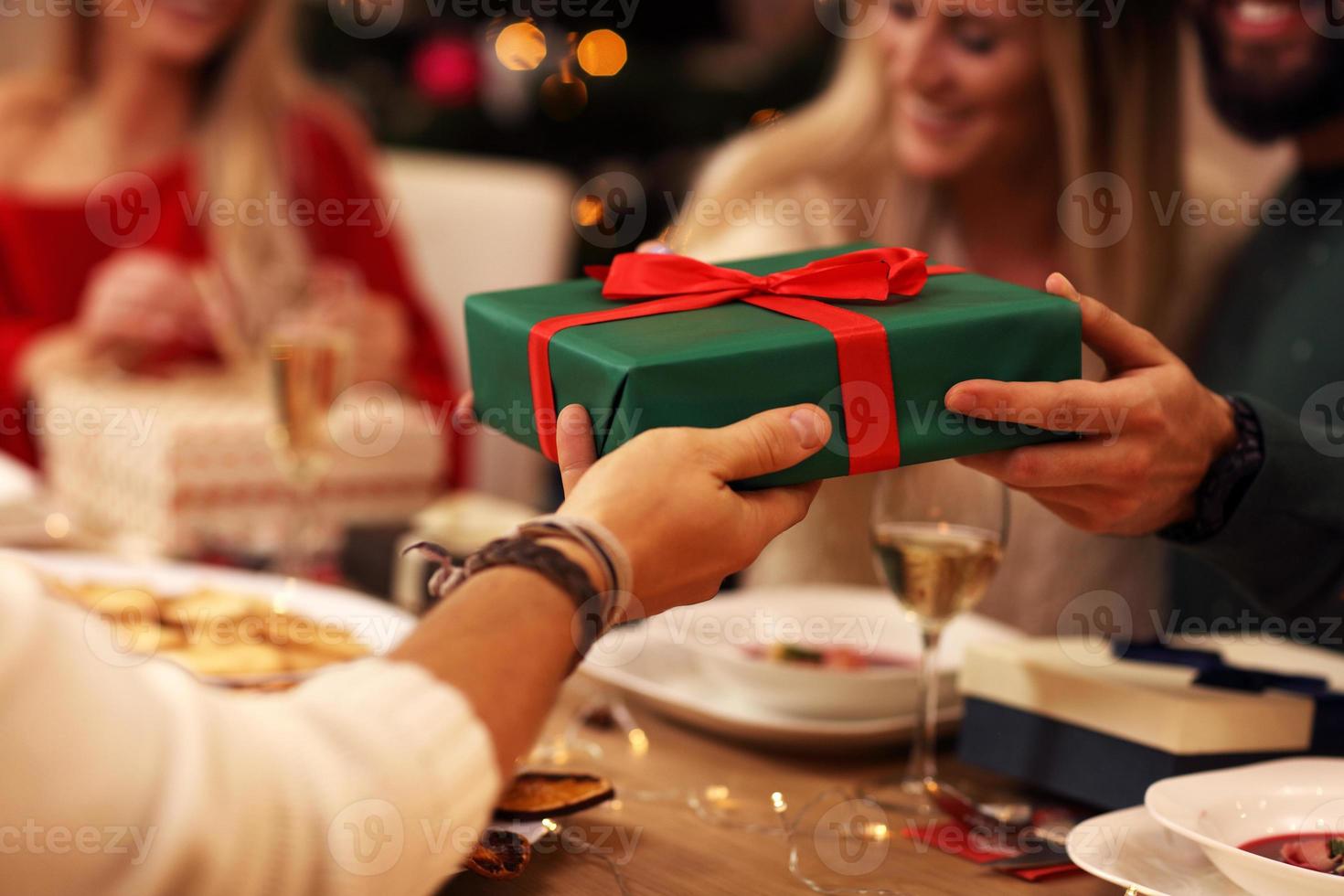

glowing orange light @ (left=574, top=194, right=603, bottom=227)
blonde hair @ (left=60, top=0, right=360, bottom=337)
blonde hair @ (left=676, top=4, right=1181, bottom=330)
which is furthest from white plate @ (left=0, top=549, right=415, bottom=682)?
glowing orange light @ (left=574, top=194, right=603, bottom=227)

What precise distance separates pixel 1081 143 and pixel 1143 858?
946mm

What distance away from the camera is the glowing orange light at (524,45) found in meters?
3.25

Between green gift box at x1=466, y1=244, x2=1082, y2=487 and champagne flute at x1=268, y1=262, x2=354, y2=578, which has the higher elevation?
green gift box at x1=466, y1=244, x2=1082, y2=487

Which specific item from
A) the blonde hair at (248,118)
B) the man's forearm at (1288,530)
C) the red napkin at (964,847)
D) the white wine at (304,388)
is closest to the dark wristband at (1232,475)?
the man's forearm at (1288,530)

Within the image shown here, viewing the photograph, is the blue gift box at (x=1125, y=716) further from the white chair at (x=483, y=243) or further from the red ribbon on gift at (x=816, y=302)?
the white chair at (x=483, y=243)

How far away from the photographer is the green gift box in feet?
2.20

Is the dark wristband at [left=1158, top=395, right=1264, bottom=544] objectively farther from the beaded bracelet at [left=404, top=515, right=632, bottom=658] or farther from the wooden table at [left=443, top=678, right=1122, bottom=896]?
the beaded bracelet at [left=404, top=515, right=632, bottom=658]

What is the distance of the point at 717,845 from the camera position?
2.48ft

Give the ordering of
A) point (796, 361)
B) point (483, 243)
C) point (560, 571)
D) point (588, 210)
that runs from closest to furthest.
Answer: point (560, 571), point (796, 361), point (483, 243), point (588, 210)

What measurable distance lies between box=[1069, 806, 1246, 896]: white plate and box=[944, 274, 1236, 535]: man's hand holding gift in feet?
0.62

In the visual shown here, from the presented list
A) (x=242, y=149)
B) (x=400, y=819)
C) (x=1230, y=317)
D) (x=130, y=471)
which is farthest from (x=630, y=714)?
(x=242, y=149)

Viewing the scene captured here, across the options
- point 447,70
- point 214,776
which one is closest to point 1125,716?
point 214,776

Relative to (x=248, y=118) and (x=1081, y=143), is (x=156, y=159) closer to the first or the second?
(x=248, y=118)

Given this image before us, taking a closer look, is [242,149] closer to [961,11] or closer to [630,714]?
[961,11]
